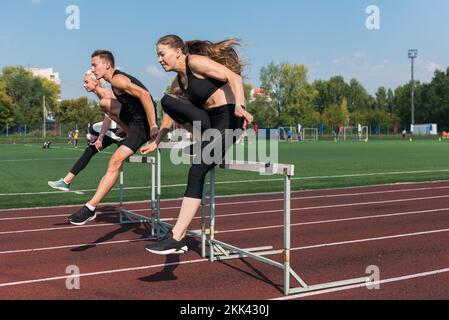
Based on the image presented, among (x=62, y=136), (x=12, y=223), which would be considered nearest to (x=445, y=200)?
(x=12, y=223)

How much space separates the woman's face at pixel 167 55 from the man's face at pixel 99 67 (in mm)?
1431

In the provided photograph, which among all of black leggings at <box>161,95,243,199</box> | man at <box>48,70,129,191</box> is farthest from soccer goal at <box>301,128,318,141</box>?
black leggings at <box>161,95,243,199</box>

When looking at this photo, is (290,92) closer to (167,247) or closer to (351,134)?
(351,134)

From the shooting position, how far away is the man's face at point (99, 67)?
582cm

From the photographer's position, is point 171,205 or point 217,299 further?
point 171,205

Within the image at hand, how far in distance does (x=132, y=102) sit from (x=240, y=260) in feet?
7.43

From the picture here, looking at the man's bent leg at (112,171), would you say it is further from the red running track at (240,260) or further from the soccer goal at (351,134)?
the soccer goal at (351,134)

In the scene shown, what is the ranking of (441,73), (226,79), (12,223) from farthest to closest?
(441,73), (12,223), (226,79)

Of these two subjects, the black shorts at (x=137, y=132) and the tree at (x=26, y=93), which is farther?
the tree at (x=26, y=93)

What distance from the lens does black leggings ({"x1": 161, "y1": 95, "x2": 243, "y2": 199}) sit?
14.5 feet

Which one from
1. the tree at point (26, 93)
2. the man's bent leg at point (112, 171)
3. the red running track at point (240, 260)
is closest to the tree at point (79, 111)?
the tree at point (26, 93)

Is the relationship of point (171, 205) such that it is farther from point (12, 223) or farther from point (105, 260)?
point (105, 260)

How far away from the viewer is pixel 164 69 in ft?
15.4

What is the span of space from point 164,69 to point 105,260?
2.31 m
